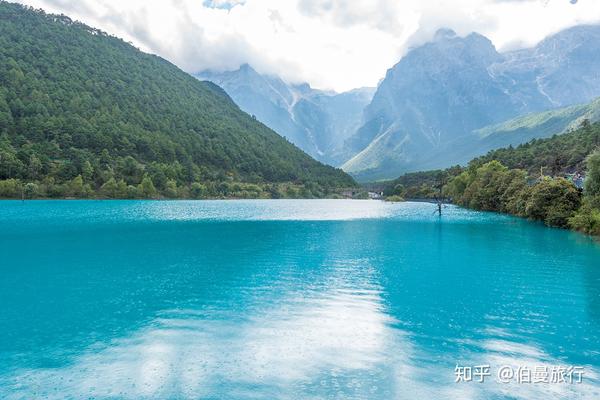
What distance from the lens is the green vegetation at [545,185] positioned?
67.2m

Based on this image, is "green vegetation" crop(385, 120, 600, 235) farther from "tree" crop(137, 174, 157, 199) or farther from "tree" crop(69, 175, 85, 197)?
"tree" crop(69, 175, 85, 197)

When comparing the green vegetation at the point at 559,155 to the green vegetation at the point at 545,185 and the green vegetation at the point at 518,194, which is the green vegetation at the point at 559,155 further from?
the green vegetation at the point at 518,194

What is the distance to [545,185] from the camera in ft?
265

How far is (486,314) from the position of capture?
24797 mm

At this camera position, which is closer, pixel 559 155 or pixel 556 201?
pixel 556 201

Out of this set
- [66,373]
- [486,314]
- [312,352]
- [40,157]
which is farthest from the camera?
[40,157]

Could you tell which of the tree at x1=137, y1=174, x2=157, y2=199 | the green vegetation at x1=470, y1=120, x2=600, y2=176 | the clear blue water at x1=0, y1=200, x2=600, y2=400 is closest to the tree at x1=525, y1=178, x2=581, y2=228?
the clear blue water at x1=0, y1=200, x2=600, y2=400

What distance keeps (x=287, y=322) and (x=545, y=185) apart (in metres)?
73.6

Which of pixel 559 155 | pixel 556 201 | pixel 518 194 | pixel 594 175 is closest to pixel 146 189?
pixel 518 194

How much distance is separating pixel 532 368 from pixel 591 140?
13563cm

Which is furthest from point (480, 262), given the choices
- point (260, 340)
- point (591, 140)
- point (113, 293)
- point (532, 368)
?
point (591, 140)

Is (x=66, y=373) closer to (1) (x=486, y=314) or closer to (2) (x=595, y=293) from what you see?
(1) (x=486, y=314)

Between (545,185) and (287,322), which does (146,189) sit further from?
(287,322)

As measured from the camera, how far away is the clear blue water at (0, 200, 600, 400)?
15789mm
